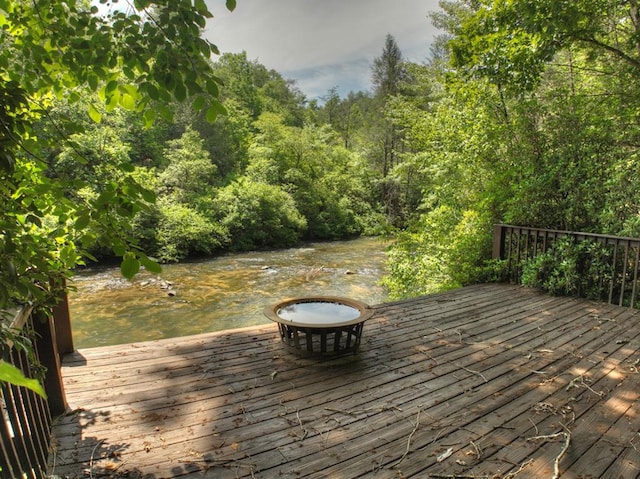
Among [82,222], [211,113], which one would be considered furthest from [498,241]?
[82,222]

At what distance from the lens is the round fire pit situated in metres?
2.91

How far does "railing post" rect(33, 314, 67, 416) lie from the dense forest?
17.6 inches

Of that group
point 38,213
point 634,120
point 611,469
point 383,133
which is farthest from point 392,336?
point 383,133

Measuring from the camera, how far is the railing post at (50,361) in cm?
204

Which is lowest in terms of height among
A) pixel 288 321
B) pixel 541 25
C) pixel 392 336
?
pixel 392 336

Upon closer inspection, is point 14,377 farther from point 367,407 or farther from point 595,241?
point 595,241

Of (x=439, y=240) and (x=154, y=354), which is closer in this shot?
(x=154, y=354)

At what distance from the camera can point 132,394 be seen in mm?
2449

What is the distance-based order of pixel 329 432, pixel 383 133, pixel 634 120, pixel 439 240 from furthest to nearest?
pixel 383 133
pixel 439 240
pixel 634 120
pixel 329 432

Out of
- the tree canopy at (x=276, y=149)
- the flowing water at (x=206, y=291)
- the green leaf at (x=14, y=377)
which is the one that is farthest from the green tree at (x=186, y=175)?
the green leaf at (x=14, y=377)

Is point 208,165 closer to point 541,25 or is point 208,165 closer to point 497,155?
point 497,155

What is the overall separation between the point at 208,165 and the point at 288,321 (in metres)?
14.0

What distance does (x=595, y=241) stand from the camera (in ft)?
15.3

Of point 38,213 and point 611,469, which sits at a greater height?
point 38,213
